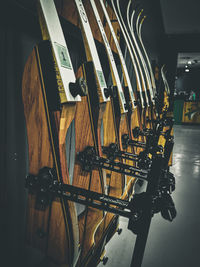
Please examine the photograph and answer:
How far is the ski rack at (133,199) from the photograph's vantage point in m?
0.44

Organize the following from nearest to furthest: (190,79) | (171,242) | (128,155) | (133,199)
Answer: (133,199), (128,155), (171,242), (190,79)

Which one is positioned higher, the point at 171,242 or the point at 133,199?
the point at 133,199

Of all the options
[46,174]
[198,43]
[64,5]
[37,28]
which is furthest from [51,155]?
[198,43]

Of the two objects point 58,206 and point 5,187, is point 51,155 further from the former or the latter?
point 5,187

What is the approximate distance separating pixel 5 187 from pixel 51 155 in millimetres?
280

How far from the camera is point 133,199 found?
540 millimetres

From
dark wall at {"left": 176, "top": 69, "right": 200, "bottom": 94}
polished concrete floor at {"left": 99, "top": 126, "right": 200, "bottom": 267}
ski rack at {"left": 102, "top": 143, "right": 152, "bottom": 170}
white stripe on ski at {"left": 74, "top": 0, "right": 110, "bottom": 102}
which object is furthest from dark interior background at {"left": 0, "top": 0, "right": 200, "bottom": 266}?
dark wall at {"left": 176, "top": 69, "right": 200, "bottom": 94}

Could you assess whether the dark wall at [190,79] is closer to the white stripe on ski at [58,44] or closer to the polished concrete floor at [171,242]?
the polished concrete floor at [171,242]

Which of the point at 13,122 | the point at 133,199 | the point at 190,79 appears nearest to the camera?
the point at 133,199

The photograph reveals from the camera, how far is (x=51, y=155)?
2.09 ft

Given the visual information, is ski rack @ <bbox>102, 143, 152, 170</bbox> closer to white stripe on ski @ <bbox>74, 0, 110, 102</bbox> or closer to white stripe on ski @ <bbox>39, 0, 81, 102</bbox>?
white stripe on ski @ <bbox>74, 0, 110, 102</bbox>

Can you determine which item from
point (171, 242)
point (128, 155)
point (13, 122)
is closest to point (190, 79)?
point (171, 242)

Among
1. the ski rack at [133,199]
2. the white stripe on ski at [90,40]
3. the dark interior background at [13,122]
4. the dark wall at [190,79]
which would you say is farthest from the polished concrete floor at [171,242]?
the dark wall at [190,79]

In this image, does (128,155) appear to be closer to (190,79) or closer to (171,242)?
(171,242)
